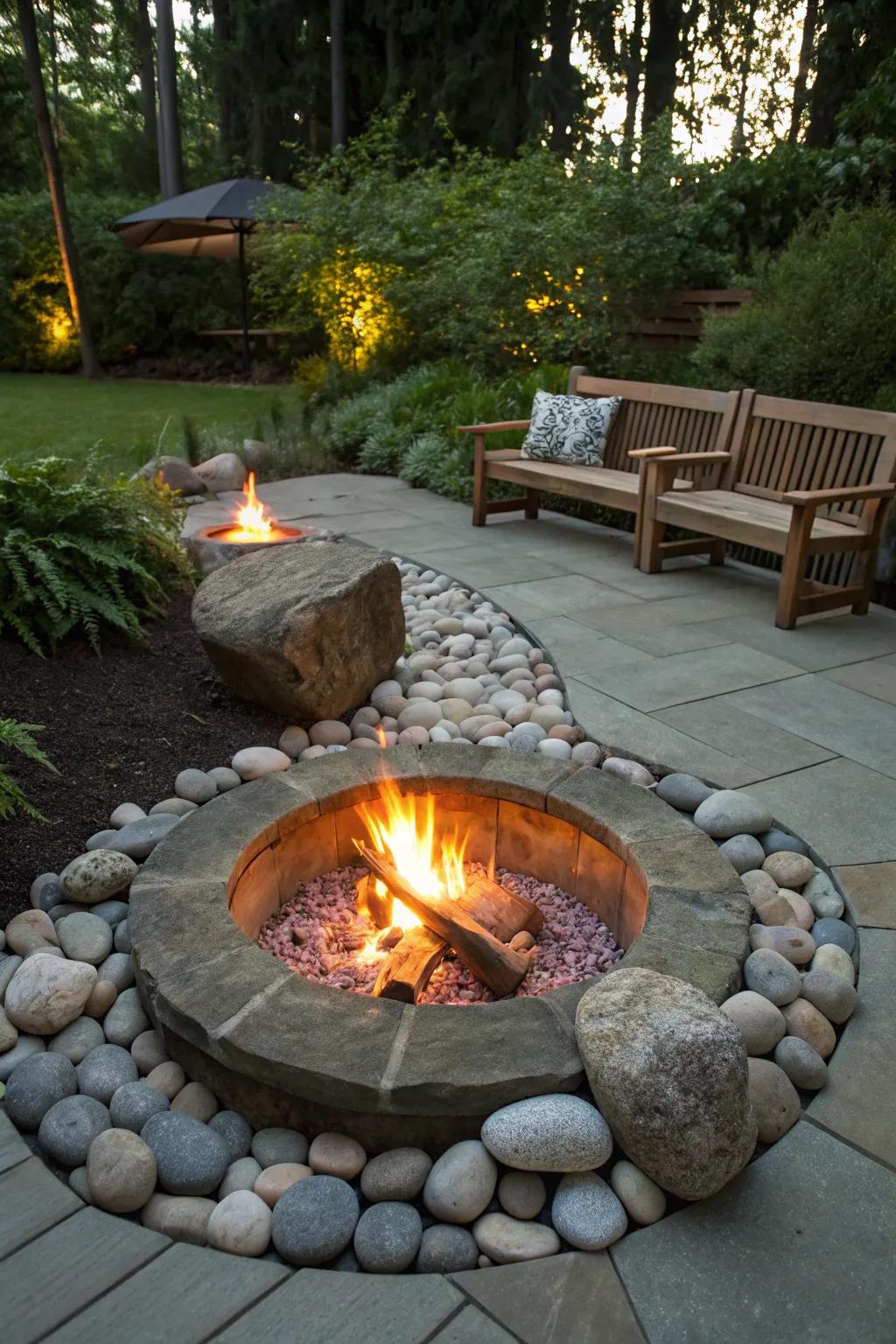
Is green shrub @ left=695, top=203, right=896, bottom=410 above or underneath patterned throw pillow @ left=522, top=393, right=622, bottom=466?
above

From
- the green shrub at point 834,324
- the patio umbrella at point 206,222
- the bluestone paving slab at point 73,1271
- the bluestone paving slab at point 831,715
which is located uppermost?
the patio umbrella at point 206,222

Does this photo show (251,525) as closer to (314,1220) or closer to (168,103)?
(314,1220)

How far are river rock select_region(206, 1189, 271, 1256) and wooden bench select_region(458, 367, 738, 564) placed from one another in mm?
4229

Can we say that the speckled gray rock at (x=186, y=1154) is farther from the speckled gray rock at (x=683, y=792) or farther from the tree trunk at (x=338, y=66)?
the tree trunk at (x=338, y=66)

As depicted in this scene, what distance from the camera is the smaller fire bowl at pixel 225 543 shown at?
417 centimetres

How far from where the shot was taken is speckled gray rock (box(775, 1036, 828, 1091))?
1.81 m

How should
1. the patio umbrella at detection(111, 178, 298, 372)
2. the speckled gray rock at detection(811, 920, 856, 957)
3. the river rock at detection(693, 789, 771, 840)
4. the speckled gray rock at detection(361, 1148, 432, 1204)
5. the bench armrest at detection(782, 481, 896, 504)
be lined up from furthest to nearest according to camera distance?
the patio umbrella at detection(111, 178, 298, 372) → the bench armrest at detection(782, 481, 896, 504) → the river rock at detection(693, 789, 771, 840) → the speckled gray rock at detection(811, 920, 856, 957) → the speckled gray rock at detection(361, 1148, 432, 1204)

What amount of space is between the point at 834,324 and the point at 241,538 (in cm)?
369

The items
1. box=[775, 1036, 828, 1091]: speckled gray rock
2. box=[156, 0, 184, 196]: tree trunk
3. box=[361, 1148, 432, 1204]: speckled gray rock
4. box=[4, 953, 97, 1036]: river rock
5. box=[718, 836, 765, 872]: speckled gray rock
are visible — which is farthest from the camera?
box=[156, 0, 184, 196]: tree trunk

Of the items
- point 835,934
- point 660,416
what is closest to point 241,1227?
point 835,934

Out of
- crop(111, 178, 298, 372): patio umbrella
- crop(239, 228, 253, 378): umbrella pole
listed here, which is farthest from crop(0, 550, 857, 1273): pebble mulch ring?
crop(239, 228, 253, 378): umbrella pole

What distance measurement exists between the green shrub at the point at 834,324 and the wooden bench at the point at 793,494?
0.72 m

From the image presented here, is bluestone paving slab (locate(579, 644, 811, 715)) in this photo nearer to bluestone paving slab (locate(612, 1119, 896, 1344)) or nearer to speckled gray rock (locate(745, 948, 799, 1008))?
speckled gray rock (locate(745, 948, 799, 1008))

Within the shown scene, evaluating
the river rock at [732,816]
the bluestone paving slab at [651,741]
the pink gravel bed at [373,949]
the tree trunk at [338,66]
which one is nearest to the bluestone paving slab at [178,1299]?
the pink gravel bed at [373,949]
